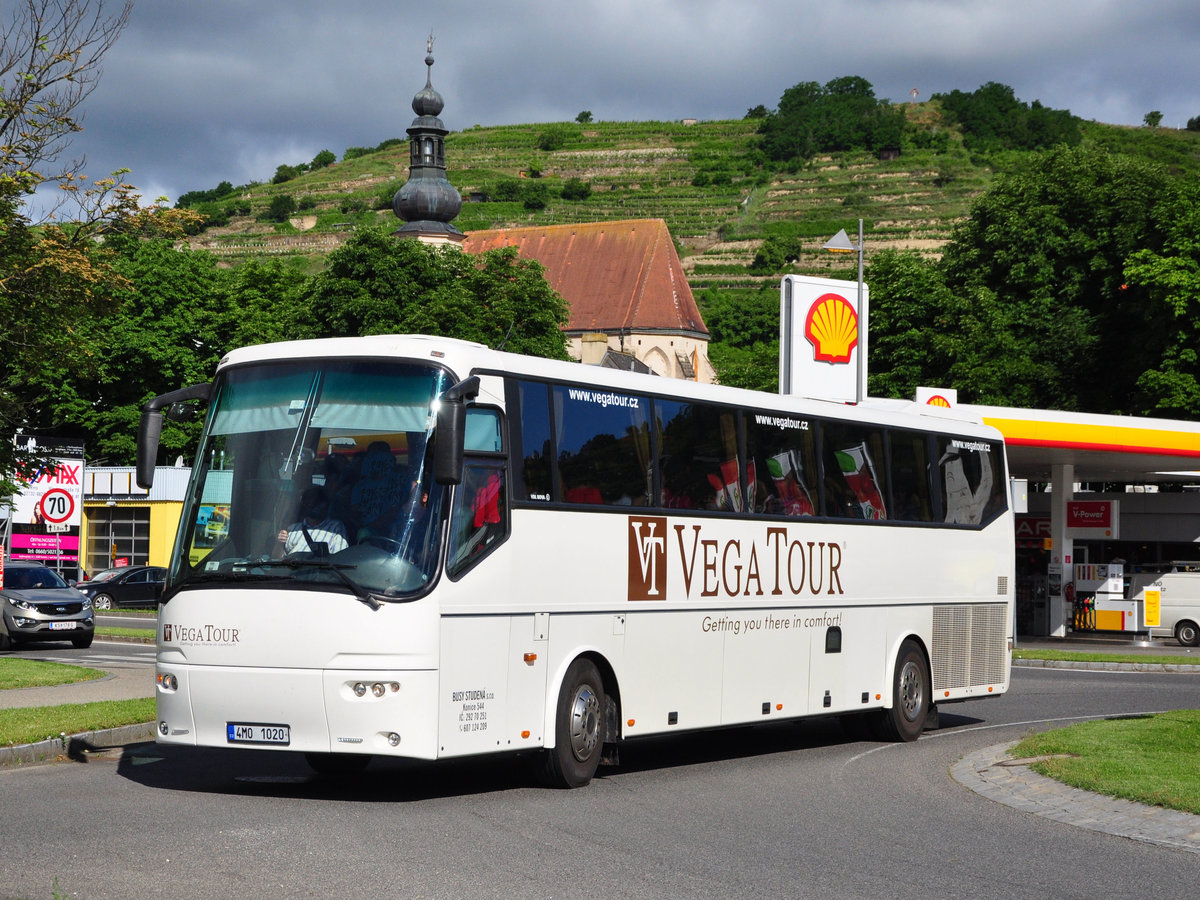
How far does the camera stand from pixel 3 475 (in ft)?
72.6

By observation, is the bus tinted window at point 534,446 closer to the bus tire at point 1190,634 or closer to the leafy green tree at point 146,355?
the bus tire at point 1190,634

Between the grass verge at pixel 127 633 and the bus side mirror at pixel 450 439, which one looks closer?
the bus side mirror at pixel 450 439

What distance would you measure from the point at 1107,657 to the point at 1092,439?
5.71 meters

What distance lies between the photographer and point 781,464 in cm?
1422

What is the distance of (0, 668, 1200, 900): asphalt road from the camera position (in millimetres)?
7613

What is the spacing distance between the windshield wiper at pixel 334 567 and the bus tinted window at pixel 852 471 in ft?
19.5

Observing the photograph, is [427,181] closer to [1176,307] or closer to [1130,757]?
[1176,307]

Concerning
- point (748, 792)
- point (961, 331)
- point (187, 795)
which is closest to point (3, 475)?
point (187, 795)

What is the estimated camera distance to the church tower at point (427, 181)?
89250 mm

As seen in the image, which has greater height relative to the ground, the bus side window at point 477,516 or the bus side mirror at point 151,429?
the bus side mirror at point 151,429

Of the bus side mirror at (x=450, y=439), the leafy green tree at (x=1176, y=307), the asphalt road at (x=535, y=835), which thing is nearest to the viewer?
the asphalt road at (x=535, y=835)

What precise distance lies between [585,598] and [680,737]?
5.10 meters

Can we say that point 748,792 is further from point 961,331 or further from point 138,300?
point 138,300

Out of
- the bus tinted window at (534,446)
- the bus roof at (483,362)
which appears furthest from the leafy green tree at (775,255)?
the bus tinted window at (534,446)
